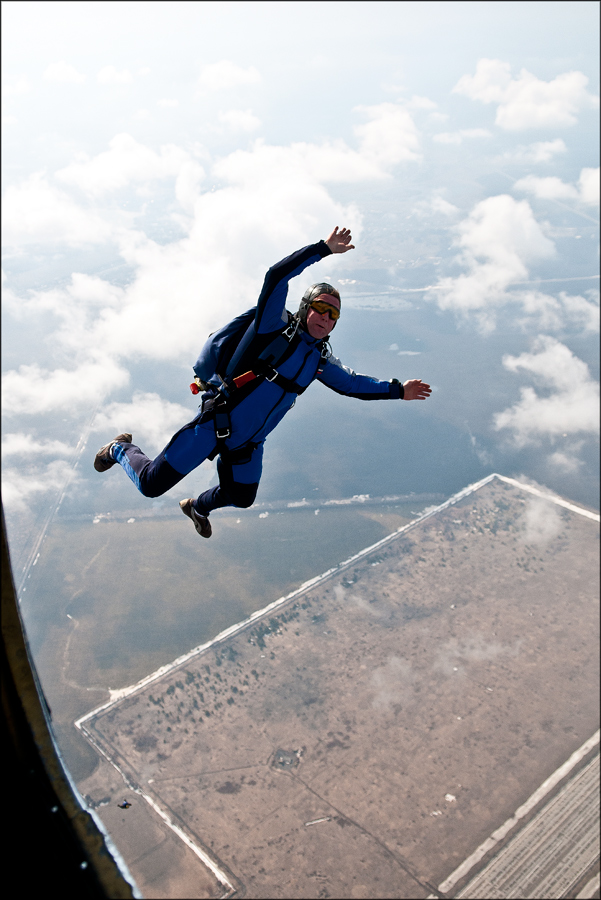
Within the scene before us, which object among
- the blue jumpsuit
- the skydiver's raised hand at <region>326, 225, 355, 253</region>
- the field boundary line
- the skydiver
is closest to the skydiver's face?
the skydiver

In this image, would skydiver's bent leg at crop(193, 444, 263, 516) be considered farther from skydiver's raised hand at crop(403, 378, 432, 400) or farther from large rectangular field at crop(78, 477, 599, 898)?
large rectangular field at crop(78, 477, 599, 898)

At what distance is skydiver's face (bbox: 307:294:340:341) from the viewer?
18.2 feet

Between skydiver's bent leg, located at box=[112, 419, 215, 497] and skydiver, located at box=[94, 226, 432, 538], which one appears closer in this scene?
skydiver, located at box=[94, 226, 432, 538]

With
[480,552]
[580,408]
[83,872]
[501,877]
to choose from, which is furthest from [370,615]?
[580,408]

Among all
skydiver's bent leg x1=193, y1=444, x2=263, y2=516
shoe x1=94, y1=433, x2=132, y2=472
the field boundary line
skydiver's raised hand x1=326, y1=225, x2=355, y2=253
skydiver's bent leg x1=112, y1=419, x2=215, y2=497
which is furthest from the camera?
the field boundary line

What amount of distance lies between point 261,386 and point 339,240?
1490 millimetres

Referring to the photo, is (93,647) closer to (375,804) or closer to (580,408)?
(375,804)

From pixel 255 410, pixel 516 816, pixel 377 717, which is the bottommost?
pixel 516 816

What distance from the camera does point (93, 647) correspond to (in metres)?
89.7

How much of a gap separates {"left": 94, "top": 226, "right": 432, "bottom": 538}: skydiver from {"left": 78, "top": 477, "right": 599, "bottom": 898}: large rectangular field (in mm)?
60308

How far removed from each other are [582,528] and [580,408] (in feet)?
315

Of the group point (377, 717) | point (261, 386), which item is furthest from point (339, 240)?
point (377, 717)

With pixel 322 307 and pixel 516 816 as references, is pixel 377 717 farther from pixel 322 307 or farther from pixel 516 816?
pixel 322 307

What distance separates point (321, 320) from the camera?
558 centimetres
